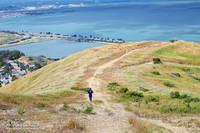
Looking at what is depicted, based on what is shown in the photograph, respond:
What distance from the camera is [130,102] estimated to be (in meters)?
25.5

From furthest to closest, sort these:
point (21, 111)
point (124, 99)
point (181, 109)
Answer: point (124, 99) < point (181, 109) < point (21, 111)

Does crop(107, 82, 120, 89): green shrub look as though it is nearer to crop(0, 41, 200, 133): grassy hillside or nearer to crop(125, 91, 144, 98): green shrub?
crop(0, 41, 200, 133): grassy hillside

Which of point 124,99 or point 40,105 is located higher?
point 40,105

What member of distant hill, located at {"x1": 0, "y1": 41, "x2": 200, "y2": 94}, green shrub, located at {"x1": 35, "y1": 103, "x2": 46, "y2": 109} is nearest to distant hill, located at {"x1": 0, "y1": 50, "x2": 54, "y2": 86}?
distant hill, located at {"x1": 0, "y1": 41, "x2": 200, "y2": 94}

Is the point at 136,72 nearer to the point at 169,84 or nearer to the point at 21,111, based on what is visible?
the point at 169,84

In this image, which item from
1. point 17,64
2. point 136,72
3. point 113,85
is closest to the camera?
point 113,85

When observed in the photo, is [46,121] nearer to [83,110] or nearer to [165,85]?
[83,110]

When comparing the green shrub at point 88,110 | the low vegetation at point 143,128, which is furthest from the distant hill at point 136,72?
the low vegetation at point 143,128

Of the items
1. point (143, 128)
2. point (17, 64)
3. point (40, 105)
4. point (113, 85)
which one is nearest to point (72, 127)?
point (143, 128)

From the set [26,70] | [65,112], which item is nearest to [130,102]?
[65,112]

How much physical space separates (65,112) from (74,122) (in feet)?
14.5

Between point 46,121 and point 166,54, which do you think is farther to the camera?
point 166,54

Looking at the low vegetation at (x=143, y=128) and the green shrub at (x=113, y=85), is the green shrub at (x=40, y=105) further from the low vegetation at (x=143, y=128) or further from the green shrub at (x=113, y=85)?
the green shrub at (x=113, y=85)

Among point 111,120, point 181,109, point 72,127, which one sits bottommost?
point 181,109
